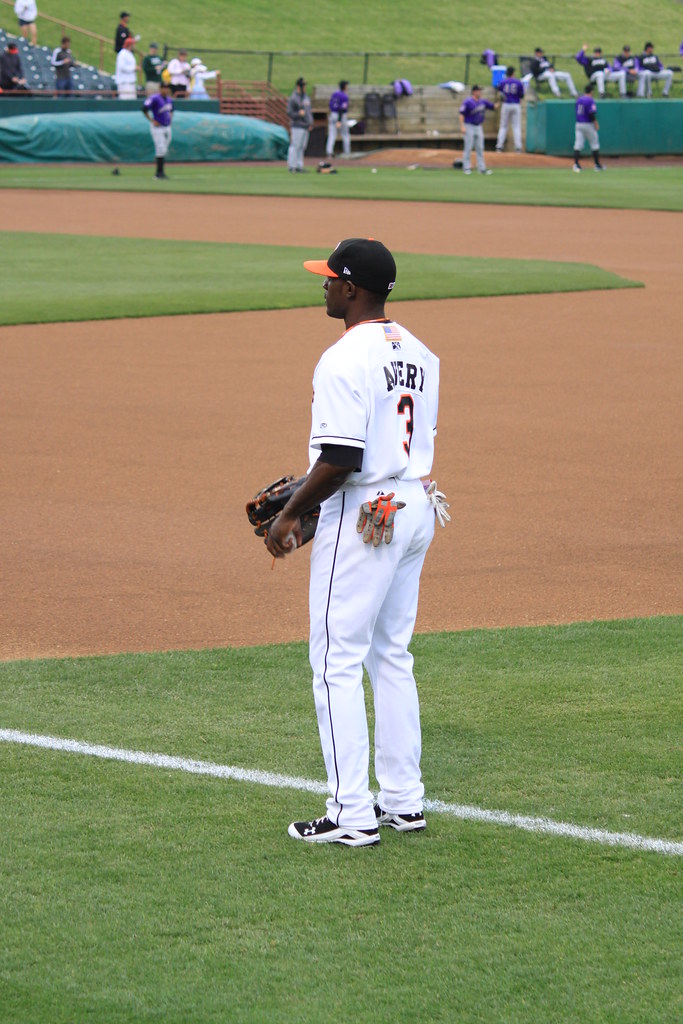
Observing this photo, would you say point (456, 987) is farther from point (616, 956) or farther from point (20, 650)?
point (20, 650)

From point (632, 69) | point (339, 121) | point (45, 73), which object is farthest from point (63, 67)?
point (632, 69)

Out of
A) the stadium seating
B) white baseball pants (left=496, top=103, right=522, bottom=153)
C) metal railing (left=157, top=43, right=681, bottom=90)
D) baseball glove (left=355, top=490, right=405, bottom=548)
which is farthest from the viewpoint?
metal railing (left=157, top=43, right=681, bottom=90)

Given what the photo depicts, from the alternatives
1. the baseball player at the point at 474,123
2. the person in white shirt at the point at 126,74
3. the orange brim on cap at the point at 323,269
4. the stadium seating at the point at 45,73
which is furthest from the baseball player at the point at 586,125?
the orange brim on cap at the point at 323,269

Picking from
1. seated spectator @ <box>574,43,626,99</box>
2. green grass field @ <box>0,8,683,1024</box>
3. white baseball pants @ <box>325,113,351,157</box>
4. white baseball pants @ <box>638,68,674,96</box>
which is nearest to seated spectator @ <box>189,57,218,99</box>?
white baseball pants @ <box>325,113,351,157</box>

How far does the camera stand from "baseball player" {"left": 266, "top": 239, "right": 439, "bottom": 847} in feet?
13.9

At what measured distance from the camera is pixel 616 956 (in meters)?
3.83

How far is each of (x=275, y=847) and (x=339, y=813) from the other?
0.77 feet

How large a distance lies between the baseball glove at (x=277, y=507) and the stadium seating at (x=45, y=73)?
4246cm

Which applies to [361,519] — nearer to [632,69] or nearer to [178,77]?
[178,77]

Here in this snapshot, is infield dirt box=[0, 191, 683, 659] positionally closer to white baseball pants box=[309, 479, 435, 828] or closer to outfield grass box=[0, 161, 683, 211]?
white baseball pants box=[309, 479, 435, 828]

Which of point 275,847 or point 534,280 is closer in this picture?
point 275,847

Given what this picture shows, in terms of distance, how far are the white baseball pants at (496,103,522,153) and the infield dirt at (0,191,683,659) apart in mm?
27484

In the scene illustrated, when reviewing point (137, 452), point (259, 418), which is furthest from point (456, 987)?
point (259, 418)

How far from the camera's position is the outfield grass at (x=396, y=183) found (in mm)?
31906
